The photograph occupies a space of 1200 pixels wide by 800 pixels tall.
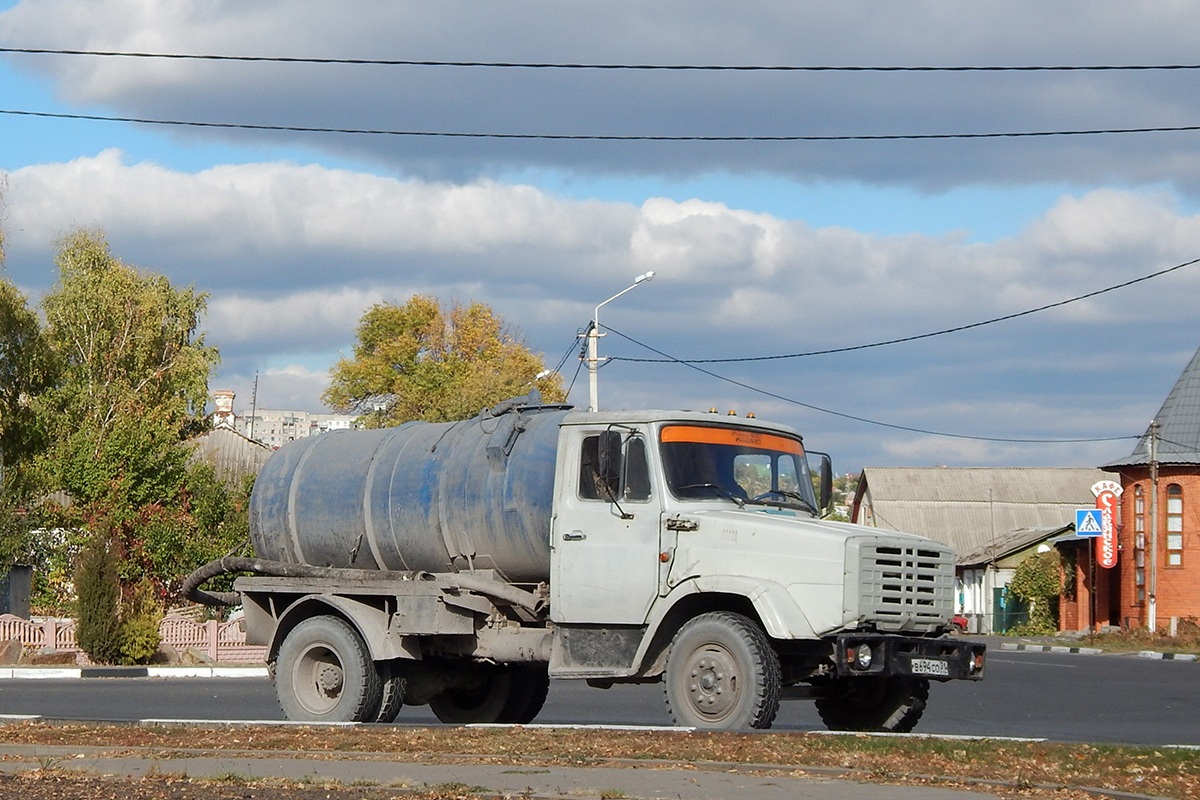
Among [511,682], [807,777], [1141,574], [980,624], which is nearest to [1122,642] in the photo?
[1141,574]

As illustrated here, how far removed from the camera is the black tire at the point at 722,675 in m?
11.6

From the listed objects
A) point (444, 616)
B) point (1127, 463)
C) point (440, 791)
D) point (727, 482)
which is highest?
point (1127, 463)

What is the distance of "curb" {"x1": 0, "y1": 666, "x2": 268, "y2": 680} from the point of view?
26125 millimetres

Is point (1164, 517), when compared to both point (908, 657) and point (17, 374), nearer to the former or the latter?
point (17, 374)

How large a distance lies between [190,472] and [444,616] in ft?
90.4

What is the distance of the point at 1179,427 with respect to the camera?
176 feet

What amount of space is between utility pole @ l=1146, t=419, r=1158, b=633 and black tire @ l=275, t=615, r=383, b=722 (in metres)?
40.2

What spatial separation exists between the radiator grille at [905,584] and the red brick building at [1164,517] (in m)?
40.3

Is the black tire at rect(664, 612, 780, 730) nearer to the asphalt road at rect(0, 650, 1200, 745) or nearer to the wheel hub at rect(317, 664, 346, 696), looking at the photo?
the asphalt road at rect(0, 650, 1200, 745)

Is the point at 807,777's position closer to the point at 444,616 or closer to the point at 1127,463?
the point at 444,616

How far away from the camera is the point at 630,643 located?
497 inches

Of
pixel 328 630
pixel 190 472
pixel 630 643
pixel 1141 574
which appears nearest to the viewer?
pixel 630 643

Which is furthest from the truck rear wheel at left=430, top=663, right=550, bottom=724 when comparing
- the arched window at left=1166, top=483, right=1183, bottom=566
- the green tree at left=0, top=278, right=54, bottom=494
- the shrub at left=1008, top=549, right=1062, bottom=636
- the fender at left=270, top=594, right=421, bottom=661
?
the shrub at left=1008, top=549, right=1062, bottom=636

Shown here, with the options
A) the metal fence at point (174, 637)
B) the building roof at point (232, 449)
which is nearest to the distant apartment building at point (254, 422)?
the building roof at point (232, 449)
